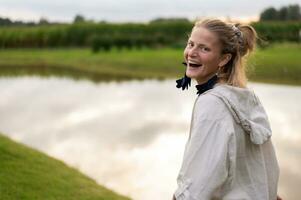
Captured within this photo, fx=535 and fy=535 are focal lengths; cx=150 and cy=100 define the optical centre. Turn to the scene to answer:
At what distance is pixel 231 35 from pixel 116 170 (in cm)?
593

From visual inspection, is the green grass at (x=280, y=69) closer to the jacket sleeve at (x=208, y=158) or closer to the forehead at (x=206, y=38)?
the forehead at (x=206, y=38)

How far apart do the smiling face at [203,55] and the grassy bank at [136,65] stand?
631 inches

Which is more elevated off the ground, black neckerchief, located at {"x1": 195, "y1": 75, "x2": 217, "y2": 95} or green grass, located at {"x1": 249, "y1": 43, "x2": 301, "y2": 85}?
black neckerchief, located at {"x1": 195, "y1": 75, "x2": 217, "y2": 95}

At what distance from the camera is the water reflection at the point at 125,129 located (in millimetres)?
7569

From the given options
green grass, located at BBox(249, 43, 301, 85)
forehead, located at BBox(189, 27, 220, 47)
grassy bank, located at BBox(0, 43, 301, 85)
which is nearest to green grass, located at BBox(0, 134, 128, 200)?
forehead, located at BBox(189, 27, 220, 47)

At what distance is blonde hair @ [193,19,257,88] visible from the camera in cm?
213

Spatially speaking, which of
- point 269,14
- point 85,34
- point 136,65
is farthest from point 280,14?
point 85,34

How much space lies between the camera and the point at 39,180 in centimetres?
571

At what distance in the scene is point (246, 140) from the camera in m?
2.03

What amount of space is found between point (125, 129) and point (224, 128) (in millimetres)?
9505

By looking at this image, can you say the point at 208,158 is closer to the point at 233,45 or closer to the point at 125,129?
the point at 233,45

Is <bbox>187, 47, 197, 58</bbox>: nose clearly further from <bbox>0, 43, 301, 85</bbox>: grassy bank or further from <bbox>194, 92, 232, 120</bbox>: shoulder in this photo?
<bbox>0, 43, 301, 85</bbox>: grassy bank

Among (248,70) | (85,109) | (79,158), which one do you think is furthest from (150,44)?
(248,70)

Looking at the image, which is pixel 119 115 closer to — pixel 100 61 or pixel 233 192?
pixel 233 192
